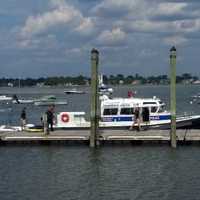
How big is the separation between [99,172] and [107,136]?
620 centimetres

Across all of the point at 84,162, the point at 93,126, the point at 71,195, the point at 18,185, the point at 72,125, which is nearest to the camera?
the point at 71,195

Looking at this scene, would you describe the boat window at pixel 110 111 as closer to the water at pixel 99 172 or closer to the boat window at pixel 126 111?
the boat window at pixel 126 111

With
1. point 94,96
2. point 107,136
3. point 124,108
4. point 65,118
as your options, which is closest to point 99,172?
point 107,136

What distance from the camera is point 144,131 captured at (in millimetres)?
39594

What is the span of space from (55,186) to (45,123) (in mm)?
10933

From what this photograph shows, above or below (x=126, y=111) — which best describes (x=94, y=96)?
above

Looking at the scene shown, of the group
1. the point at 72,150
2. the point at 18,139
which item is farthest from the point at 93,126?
the point at 18,139

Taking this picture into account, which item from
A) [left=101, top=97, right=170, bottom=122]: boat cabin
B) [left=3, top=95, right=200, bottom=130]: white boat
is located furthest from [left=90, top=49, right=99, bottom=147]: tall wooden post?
[left=101, top=97, right=170, bottom=122]: boat cabin

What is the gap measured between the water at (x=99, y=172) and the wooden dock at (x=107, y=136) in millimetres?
393

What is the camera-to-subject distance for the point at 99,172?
3098 cm

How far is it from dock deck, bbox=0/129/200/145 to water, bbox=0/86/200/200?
0.41m

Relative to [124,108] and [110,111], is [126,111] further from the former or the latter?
[110,111]

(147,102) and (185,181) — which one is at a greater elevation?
(147,102)

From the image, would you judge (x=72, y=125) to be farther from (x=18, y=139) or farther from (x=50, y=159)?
(x=50, y=159)
